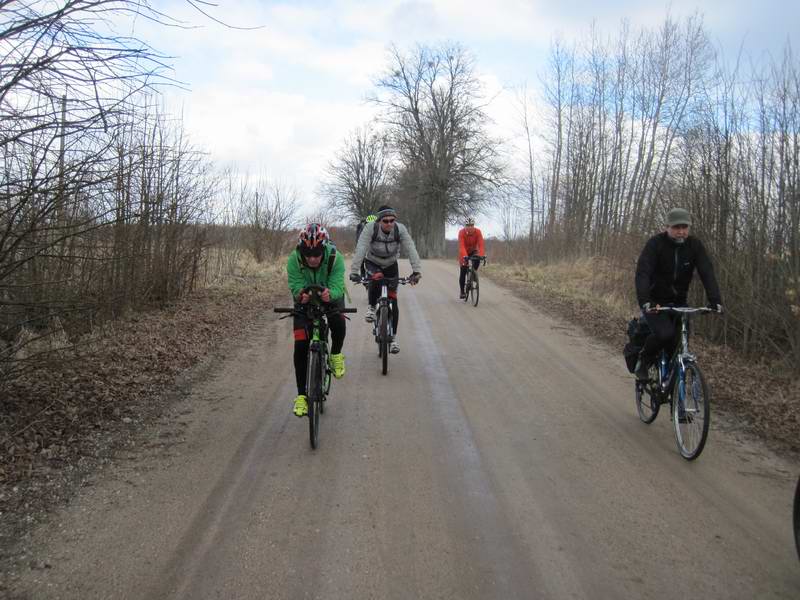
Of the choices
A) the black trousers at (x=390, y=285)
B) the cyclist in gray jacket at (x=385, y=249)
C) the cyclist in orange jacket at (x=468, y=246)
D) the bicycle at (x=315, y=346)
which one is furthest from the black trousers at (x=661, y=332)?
the cyclist in orange jacket at (x=468, y=246)

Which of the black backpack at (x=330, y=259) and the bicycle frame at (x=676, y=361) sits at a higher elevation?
the black backpack at (x=330, y=259)

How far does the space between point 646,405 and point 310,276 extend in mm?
3422

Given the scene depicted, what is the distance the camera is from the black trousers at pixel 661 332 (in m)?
5.12

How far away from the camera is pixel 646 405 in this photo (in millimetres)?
5637

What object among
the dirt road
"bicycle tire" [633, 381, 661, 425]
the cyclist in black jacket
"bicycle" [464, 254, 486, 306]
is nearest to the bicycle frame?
the cyclist in black jacket

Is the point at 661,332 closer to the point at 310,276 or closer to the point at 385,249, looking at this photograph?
the point at 310,276

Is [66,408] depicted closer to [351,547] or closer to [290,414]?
[290,414]

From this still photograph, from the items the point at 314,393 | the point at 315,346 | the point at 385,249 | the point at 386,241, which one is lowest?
the point at 314,393

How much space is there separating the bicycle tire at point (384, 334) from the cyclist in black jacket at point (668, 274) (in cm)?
294

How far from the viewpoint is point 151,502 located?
378 centimetres

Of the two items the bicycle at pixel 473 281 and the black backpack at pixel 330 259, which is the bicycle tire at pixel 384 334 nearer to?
the black backpack at pixel 330 259

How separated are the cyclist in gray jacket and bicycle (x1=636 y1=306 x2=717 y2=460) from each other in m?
3.23

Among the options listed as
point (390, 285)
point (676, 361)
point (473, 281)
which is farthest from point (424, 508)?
point (473, 281)

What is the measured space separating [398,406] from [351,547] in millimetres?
2647
